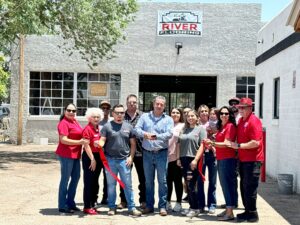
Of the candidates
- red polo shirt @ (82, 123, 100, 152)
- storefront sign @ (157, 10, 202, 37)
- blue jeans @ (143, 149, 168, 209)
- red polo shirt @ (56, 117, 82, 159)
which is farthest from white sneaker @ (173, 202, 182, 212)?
storefront sign @ (157, 10, 202, 37)

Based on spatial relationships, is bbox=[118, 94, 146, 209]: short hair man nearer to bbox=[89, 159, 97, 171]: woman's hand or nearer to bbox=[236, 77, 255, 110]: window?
bbox=[89, 159, 97, 171]: woman's hand

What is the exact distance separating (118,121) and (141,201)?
1.47 m

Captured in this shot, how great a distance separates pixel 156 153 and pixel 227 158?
43.0 inches

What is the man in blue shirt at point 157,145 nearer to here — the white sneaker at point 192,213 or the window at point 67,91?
the white sneaker at point 192,213

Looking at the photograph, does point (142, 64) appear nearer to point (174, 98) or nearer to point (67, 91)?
point (67, 91)

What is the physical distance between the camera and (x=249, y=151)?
7.73 meters

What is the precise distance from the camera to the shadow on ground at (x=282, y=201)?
8580mm

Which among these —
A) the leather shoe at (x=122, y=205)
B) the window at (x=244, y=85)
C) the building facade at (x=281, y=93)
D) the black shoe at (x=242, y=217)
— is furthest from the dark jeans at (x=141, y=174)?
the window at (x=244, y=85)

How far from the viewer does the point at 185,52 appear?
21469 mm

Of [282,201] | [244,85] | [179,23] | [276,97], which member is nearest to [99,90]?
[179,23]

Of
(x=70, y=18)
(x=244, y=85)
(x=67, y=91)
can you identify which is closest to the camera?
(x=70, y=18)

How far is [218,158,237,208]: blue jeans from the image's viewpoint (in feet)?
26.1

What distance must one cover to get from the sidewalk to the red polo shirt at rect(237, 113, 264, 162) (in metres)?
1.04

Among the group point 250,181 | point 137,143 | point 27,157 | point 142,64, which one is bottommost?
point 27,157
